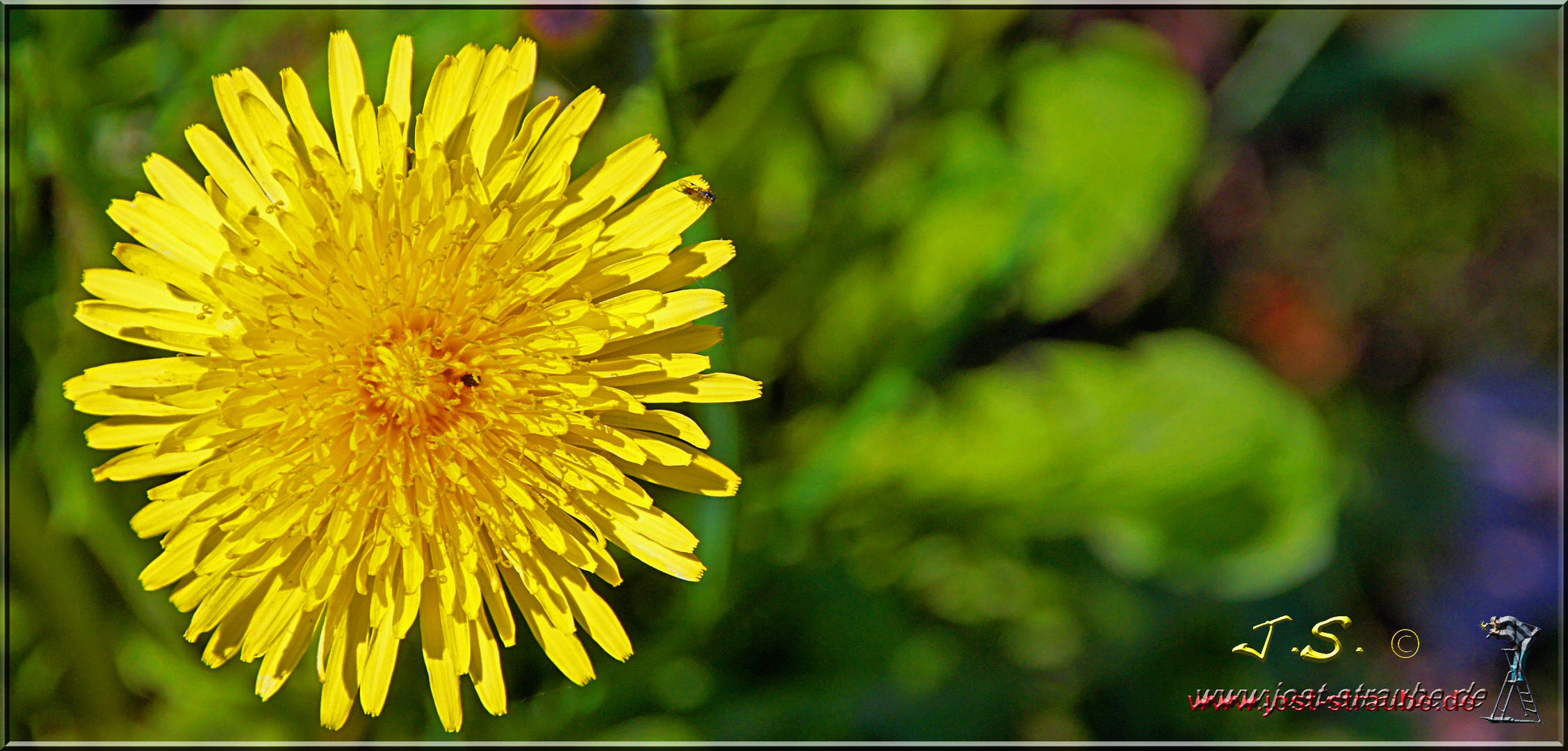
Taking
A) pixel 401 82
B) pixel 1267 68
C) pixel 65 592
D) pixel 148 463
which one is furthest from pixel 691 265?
pixel 1267 68

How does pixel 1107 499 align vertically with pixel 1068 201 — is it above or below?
below

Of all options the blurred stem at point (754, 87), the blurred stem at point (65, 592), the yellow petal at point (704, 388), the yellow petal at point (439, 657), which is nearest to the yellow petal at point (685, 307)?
the yellow petal at point (704, 388)

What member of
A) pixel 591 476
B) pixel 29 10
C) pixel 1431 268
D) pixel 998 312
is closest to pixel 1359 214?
pixel 1431 268

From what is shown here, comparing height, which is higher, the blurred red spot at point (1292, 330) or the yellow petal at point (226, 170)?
the yellow petal at point (226, 170)

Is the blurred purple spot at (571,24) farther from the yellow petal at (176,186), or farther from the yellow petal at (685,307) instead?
the yellow petal at (176,186)

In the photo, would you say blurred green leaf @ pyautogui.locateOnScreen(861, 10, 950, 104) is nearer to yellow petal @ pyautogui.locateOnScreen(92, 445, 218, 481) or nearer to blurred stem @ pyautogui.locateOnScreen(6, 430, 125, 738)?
yellow petal @ pyautogui.locateOnScreen(92, 445, 218, 481)

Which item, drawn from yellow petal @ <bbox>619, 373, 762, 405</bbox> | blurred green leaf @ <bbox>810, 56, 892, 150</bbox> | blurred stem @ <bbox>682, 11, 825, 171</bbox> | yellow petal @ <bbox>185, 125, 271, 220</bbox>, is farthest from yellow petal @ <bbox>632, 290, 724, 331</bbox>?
blurred green leaf @ <bbox>810, 56, 892, 150</bbox>

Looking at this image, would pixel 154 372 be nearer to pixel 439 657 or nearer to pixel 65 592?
pixel 439 657

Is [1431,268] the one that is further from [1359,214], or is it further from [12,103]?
[12,103]
